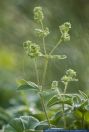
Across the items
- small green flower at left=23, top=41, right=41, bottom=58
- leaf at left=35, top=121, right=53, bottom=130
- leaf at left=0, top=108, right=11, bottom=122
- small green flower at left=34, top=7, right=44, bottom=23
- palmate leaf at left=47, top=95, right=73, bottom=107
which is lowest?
leaf at left=0, top=108, right=11, bottom=122

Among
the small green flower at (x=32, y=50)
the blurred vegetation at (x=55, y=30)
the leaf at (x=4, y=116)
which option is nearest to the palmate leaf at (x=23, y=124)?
the small green flower at (x=32, y=50)

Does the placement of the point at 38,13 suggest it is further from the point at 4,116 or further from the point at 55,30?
the point at 4,116

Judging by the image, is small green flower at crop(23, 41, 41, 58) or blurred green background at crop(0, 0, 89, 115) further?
blurred green background at crop(0, 0, 89, 115)

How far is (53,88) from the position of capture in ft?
3.16

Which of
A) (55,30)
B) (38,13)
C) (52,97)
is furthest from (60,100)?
(55,30)

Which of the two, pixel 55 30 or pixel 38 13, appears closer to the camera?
pixel 38 13

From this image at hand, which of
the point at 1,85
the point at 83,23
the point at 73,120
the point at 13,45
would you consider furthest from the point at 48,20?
the point at 1,85

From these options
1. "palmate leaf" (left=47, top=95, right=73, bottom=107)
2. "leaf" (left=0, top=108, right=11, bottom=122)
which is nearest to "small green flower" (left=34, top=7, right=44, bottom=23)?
"palmate leaf" (left=47, top=95, right=73, bottom=107)

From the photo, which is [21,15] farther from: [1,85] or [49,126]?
[49,126]

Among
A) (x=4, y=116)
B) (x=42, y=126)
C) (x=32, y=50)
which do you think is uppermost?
(x=32, y=50)

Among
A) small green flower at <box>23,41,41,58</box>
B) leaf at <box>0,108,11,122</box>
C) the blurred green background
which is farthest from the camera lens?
leaf at <box>0,108,11,122</box>

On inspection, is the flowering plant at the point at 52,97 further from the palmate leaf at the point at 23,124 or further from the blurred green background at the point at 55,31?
the blurred green background at the point at 55,31

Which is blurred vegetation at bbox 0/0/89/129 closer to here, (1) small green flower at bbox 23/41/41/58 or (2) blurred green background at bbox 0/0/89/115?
(2) blurred green background at bbox 0/0/89/115

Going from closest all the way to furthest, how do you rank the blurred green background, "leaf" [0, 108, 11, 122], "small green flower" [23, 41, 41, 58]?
"small green flower" [23, 41, 41, 58], the blurred green background, "leaf" [0, 108, 11, 122]
